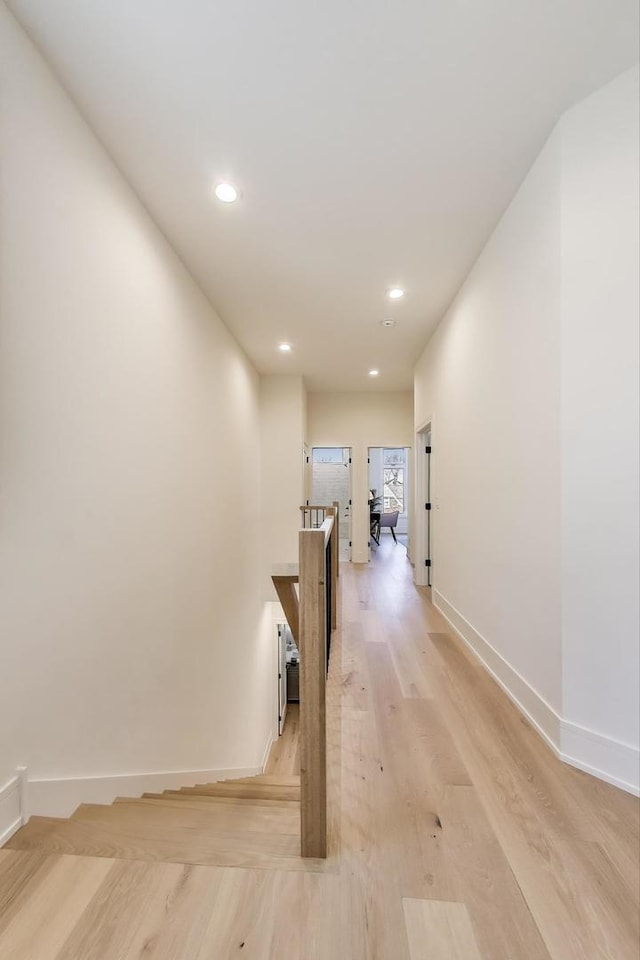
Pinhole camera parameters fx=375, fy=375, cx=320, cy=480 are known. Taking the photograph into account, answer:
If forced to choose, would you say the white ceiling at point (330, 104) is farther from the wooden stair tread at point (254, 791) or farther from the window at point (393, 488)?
the window at point (393, 488)

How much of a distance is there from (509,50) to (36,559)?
103 inches

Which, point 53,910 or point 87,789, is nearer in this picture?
point 53,910

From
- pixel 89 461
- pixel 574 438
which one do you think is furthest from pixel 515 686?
pixel 89 461

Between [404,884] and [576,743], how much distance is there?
98 centimetres

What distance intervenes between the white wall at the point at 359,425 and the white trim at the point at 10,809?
5305mm

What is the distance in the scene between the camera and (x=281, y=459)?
5621 mm

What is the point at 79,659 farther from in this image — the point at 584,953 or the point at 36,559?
the point at 584,953

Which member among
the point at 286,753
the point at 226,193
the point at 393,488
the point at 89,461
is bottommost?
the point at 286,753

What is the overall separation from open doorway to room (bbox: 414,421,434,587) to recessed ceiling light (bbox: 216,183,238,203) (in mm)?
3247

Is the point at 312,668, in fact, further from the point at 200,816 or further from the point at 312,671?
the point at 200,816

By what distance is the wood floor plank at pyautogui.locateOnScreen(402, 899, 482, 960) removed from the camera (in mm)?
952

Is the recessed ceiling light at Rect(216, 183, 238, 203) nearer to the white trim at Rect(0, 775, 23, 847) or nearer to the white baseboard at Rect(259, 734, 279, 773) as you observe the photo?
the white trim at Rect(0, 775, 23, 847)

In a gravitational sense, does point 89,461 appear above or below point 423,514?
above

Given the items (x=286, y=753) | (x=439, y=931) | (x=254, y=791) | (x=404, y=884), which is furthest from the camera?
(x=286, y=753)
